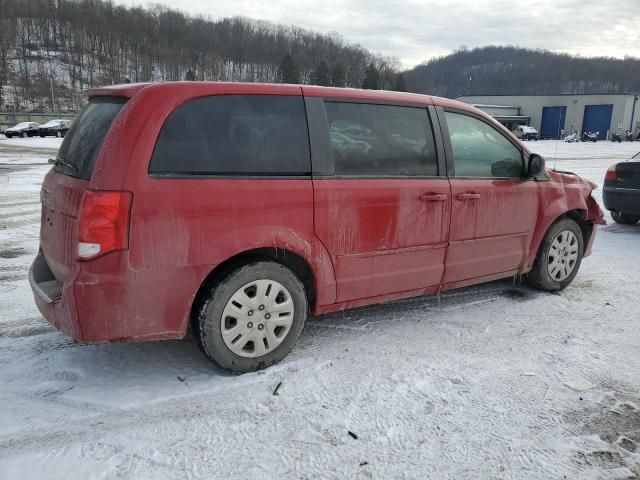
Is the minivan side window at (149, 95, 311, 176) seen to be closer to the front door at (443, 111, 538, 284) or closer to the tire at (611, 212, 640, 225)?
the front door at (443, 111, 538, 284)

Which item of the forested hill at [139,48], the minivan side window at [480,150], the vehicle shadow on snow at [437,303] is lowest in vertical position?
the vehicle shadow on snow at [437,303]

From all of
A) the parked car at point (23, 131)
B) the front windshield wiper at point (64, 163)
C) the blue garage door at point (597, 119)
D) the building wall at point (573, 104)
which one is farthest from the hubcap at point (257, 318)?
the blue garage door at point (597, 119)

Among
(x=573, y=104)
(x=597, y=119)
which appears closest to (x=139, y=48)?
(x=573, y=104)

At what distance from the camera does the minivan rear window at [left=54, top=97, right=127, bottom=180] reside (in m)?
3.02

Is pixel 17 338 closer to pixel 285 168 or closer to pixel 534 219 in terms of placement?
pixel 285 168

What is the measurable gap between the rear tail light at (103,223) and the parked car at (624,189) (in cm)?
773

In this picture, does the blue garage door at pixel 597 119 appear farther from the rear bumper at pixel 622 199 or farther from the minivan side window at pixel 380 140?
the minivan side window at pixel 380 140

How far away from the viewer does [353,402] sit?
3.00 m

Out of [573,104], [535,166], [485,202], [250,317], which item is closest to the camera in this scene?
[250,317]

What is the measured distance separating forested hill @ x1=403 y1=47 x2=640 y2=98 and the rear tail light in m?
130

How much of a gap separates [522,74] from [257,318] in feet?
553

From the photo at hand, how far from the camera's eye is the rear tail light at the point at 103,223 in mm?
2766

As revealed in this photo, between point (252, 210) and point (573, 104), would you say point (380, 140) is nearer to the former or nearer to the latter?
point (252, 210)

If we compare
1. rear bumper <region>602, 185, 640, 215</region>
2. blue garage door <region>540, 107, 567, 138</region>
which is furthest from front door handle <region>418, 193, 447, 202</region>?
blue garage door <region>540, 107, 567, 138</region>
